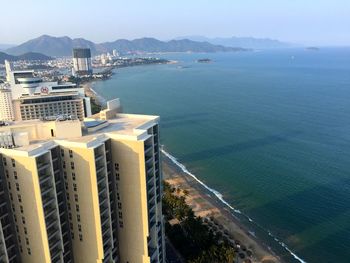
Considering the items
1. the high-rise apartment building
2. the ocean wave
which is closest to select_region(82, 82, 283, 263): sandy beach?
the ocean wave

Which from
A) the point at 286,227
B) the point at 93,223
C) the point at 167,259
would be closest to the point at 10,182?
the point at 93,223

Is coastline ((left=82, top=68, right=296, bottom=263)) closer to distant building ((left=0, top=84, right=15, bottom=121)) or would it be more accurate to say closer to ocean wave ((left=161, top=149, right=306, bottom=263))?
ocean wave ((left=161, top=149, right=306, bottom=263))

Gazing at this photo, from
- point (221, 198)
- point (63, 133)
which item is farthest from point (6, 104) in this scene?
point (63, 133)

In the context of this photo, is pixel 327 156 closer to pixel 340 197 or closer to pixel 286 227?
pixel 340 197

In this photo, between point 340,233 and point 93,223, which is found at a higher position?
point 93,223

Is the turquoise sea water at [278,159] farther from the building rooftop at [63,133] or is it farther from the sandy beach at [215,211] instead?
the building rooftop at [63,133]

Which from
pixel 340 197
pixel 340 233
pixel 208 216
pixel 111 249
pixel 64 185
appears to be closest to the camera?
pixel 64 185

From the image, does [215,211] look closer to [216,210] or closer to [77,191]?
[216,210]
